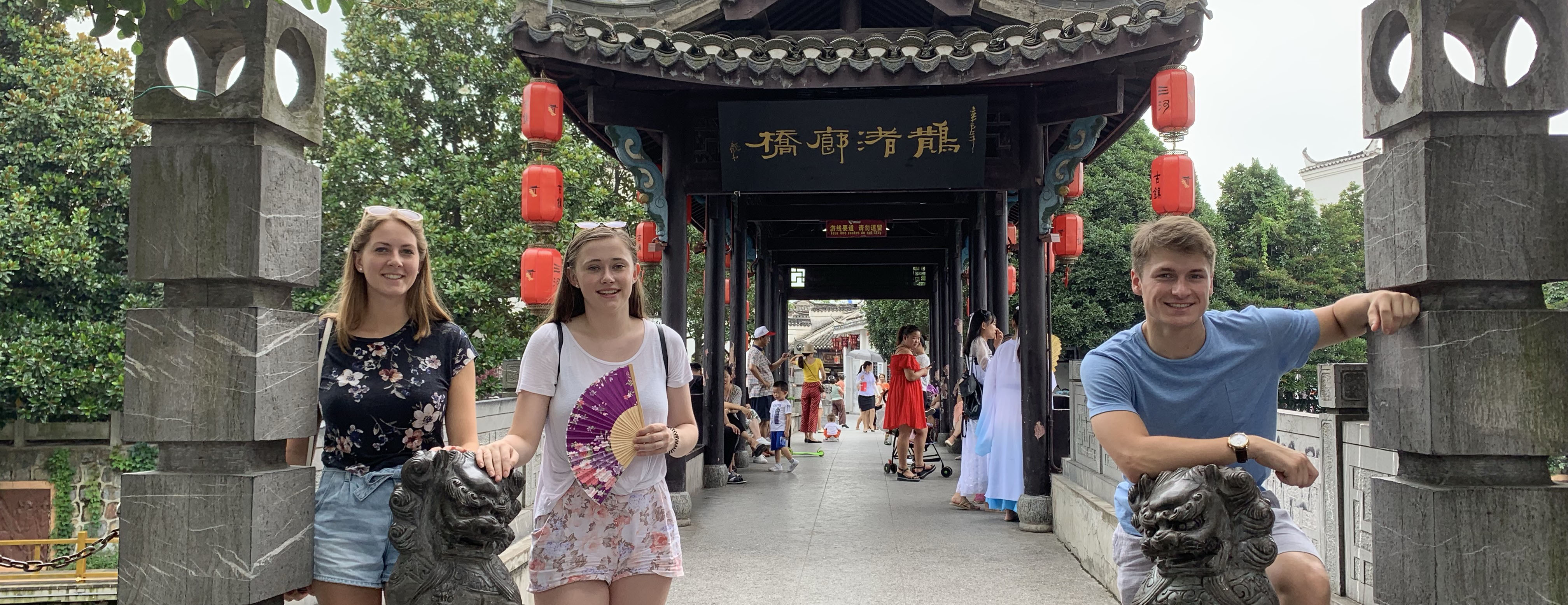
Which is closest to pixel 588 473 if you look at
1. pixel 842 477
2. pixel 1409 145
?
pixel 1409 145

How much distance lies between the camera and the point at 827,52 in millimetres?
7055

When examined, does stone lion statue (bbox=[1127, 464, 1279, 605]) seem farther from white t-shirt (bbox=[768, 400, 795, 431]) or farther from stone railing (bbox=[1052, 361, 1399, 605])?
white t-shirt (bbox=[768, 400, 795, 431])

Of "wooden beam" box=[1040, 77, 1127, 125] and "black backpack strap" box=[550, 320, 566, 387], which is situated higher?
"wooden beam" box=[1040, 77, 1127, 125]

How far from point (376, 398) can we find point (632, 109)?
5.27 meters

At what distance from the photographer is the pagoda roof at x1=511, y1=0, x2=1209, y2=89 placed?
6.53m

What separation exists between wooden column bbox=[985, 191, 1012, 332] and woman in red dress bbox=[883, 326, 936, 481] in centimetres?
93

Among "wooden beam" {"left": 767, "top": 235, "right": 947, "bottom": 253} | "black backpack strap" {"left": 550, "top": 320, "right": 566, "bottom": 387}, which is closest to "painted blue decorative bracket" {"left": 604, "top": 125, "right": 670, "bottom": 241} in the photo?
"black backpack strap" {"left": 550, "top": 320, "right": 566, "bottom": 387}

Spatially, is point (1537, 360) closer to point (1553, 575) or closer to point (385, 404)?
point (1553, 575)

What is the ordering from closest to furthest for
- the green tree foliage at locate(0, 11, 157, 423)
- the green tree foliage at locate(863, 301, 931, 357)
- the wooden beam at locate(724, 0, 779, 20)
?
1. the wooden beam at locate(724, 0, 779, 20)
2. the green tree foliage at locate(0, 11, 157, 423)
3. the green tree foliage at locate(863, 301, 931, 357)

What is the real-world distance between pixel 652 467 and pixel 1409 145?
87.3 inches

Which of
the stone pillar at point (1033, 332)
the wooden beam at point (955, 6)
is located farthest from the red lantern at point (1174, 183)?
the wooden beam at point (955, 6)

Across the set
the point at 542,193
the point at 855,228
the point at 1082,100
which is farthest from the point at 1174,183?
the point at 855,228

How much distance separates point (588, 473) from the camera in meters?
2.62

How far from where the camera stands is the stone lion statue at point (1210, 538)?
1.99 meters
